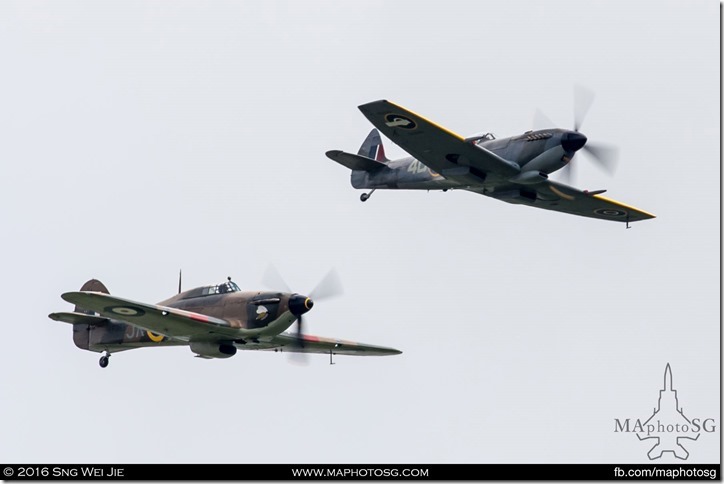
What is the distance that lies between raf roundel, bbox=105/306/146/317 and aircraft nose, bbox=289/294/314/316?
3.55 metres

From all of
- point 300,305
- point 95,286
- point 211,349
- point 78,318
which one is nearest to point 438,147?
point 300,305

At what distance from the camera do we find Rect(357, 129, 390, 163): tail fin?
49406 mm

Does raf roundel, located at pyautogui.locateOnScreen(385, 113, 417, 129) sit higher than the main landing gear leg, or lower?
higher

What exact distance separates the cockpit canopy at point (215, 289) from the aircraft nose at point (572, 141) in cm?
904

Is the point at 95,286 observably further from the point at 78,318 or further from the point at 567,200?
the point at 567,200

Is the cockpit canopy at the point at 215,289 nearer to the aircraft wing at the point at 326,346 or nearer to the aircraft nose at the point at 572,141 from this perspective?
the aircraft wing at the point at 326,346

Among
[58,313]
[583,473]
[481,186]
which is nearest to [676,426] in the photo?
[583,473]

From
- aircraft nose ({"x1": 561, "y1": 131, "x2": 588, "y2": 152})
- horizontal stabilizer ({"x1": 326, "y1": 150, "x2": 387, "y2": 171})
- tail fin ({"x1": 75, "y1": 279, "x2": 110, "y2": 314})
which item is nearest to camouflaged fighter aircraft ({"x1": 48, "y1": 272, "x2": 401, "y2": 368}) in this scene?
tail fin ({"x1": 75, "y1": 279, "x2": 110, "y2": 314})

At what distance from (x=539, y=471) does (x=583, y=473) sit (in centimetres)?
98

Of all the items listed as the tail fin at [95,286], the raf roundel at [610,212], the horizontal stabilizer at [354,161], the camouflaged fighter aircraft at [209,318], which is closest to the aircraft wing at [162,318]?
the camouflaged fighter aircraft at [209,318]

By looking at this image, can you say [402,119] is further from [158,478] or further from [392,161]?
[158,478]

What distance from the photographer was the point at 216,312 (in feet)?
136

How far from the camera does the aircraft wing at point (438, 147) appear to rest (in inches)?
1650

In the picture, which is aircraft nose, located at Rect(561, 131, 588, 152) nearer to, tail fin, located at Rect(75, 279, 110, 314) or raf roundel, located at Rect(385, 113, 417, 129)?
raf roundel, located at Rect(385, 113, 417, 129)
